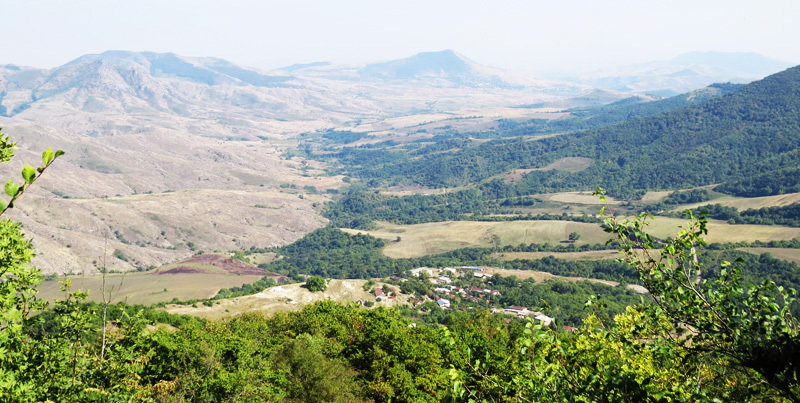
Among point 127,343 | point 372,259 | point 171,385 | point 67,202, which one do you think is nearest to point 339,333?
point 171,385

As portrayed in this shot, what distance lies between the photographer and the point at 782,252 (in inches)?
5335

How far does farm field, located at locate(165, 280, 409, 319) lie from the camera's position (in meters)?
86.3

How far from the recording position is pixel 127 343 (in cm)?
1612

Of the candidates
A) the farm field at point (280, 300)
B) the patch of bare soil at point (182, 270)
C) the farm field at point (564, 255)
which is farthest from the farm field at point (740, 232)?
the patch of bare soil at point (182, 270)

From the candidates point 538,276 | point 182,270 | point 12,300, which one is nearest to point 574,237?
point 538,276

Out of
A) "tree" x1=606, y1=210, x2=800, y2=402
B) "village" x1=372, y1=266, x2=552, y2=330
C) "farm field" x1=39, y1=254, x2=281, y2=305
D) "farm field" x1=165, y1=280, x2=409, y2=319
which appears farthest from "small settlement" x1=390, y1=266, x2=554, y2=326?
"tree" x1=606, y1=210, x2=800, y2=402

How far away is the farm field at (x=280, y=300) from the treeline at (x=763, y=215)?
11846cm

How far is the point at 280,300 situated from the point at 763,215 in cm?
17514

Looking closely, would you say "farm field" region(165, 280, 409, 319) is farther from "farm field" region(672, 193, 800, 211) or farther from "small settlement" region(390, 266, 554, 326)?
"farm field" region(672, 193, 800, 211)

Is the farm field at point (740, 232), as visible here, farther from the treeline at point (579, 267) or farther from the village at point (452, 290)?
→ the village at point (452, 290)

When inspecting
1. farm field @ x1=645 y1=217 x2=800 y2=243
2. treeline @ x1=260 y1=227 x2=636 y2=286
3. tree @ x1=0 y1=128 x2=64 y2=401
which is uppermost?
tree @ x1=0 y1=128 x2=64 y2=401

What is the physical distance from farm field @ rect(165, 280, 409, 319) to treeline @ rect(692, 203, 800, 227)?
118 metres

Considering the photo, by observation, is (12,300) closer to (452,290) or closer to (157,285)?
(452,290)

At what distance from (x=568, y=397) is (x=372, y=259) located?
587 ft
